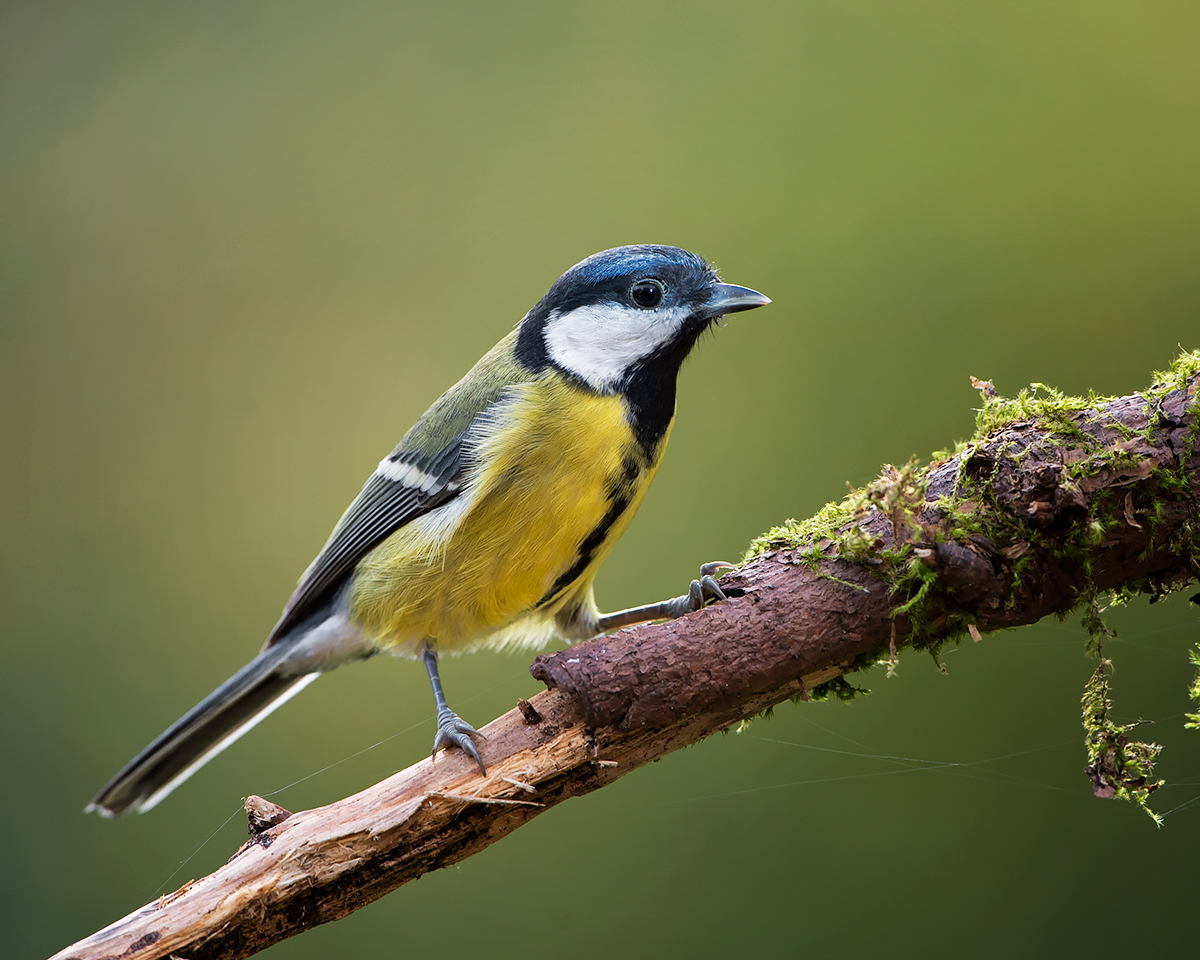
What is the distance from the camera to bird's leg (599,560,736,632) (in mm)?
1354

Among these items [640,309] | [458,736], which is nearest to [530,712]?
[458,736]

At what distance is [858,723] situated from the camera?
2.37 metres

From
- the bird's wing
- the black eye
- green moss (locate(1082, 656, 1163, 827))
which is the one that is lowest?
green moss (locate(1082, 656, 1163, 827))

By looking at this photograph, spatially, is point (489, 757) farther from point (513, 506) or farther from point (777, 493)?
point (777, 493)

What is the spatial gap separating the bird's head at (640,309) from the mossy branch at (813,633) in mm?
493

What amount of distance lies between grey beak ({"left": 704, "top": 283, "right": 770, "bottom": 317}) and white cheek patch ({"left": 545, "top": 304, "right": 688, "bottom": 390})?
0.05 meters

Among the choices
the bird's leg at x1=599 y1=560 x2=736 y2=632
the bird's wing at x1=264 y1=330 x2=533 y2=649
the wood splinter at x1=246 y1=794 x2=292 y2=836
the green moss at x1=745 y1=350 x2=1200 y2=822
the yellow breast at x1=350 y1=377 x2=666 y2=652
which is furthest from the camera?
the bird's wing at x1=264 y1=330 x2=533 y2=649

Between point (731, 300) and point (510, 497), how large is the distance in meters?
0.52

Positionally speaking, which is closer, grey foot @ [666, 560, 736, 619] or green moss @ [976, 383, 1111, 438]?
green moss @ [976, 383, 1111, 438]

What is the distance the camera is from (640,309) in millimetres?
1617

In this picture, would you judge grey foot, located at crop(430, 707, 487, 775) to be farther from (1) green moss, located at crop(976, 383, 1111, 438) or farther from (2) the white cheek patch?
(1) green moss, located at crop(976, 383, 1111, 438)

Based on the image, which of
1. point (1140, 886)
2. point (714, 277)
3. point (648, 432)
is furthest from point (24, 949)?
point (1140, 886)

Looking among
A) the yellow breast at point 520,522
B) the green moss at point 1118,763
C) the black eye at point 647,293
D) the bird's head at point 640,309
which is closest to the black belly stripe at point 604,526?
the yellow breast at point 520,522

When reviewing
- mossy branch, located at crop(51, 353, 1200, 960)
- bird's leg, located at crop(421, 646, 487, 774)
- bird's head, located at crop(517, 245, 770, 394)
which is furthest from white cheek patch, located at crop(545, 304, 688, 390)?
bird's leg, located at crop(421, 646, 487, 774)
